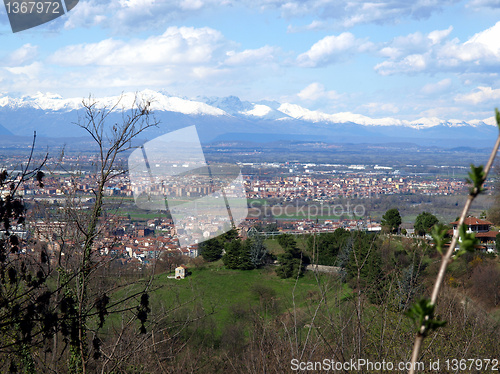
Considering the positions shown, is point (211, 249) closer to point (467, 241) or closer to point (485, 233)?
point (485, 233)

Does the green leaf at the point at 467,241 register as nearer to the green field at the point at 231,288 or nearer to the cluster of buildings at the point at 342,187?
the green field at the point at 231,288

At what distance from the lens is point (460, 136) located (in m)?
132

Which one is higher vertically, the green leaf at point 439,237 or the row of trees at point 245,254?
the green leaf at point 439,237

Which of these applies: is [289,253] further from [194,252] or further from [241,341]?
[241,341]

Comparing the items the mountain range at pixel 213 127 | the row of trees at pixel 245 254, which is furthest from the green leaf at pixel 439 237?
the mountain range at pixel 213 127

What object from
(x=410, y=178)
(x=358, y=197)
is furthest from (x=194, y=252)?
(x=410, y=178)

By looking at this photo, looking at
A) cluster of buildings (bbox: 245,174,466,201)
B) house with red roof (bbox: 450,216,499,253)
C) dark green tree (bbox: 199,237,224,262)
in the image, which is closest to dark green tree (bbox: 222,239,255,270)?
dark green tree (bbox: 199,237,224,262)

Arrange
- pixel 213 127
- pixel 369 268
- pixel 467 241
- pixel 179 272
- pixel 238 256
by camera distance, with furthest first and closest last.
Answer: pixel 213 127 < pixel 238 256 < pixel 179 272 < pixel 369 268 < pixel 467 241

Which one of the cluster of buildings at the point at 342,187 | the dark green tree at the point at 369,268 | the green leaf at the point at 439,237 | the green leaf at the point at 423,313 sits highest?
the green leaf at the point at 439,237

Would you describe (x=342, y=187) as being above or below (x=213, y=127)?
below

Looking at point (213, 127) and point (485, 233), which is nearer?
point (485, 233)

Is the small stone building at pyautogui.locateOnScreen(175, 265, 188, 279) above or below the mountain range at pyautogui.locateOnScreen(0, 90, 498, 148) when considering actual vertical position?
below

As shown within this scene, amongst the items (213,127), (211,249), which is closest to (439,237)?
(211,249)

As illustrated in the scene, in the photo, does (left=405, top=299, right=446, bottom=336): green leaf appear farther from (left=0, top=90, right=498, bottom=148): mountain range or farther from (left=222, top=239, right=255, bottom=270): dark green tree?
(left=0, top=90, right=498, bottom=148): mountain range
